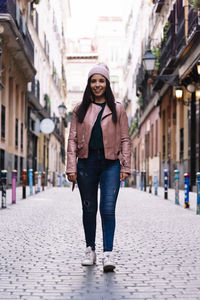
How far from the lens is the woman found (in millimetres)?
5250

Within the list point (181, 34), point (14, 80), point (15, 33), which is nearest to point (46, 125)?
point (14, 80)

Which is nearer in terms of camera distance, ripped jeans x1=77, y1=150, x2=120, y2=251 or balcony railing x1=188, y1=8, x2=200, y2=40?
ripped jeans x1=77, y1=150, x2=120, y2=251

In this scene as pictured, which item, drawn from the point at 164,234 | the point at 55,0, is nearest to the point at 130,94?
the point at 55,0

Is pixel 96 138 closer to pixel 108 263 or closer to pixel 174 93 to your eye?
pixel 108 263

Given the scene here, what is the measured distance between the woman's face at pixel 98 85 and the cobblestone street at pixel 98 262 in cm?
159

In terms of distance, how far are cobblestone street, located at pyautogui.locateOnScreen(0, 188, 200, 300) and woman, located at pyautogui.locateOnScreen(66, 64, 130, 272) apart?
0.41m

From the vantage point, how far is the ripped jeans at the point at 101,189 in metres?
5.25

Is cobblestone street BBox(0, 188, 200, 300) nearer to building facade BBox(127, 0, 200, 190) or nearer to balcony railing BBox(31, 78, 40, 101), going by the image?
building facade BBox(127, 0, 200, 190)

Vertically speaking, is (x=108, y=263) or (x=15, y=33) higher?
(x=15, y=33)

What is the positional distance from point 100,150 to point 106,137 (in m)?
0.14

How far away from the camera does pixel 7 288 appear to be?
441 centimetres

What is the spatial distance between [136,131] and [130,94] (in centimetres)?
943

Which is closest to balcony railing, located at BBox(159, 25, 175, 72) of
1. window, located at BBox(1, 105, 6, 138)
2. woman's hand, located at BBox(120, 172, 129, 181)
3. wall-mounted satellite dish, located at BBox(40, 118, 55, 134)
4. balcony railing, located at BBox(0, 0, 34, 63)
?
balcony railing, located at BBox(0, 0, 34, 63)

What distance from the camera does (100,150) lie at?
5.29m
